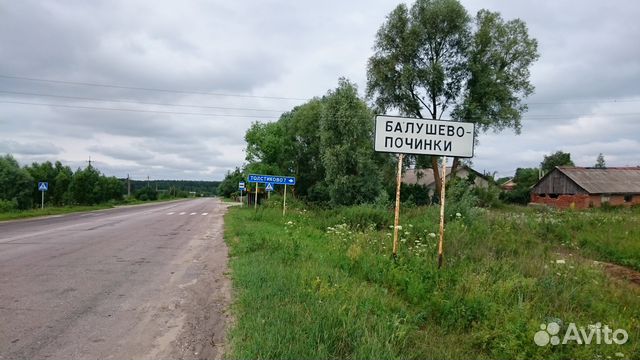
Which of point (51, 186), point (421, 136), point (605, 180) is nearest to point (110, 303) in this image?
point (421, 136)

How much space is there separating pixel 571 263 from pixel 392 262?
13.1ft

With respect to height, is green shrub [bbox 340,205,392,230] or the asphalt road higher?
green shrub [bbox 340,205,392,230]

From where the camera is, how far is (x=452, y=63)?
34219 mm

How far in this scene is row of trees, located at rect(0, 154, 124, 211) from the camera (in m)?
54.2

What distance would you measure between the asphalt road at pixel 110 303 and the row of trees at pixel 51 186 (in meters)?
48.8

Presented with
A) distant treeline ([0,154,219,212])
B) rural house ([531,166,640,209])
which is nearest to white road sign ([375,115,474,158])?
rural house ([531,166,640,209])

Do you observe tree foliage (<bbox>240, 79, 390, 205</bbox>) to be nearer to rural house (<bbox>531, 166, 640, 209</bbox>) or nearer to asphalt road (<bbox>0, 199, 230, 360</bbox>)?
asphalt road (<bbox>0, 199, 230, 360</bbox>)

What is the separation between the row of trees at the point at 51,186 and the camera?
5416cm

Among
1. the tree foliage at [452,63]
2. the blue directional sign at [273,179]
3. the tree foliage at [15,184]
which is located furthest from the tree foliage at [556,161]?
the tree foliage at [15,184]

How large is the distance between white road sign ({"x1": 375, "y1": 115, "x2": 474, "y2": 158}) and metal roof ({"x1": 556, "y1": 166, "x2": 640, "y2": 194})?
145 feet

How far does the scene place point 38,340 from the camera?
4.65m

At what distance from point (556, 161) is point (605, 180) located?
5042cm

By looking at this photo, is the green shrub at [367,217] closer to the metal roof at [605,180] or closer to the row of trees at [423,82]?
the row of trees at [423,82]

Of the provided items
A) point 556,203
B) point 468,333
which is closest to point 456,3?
point 556,203
